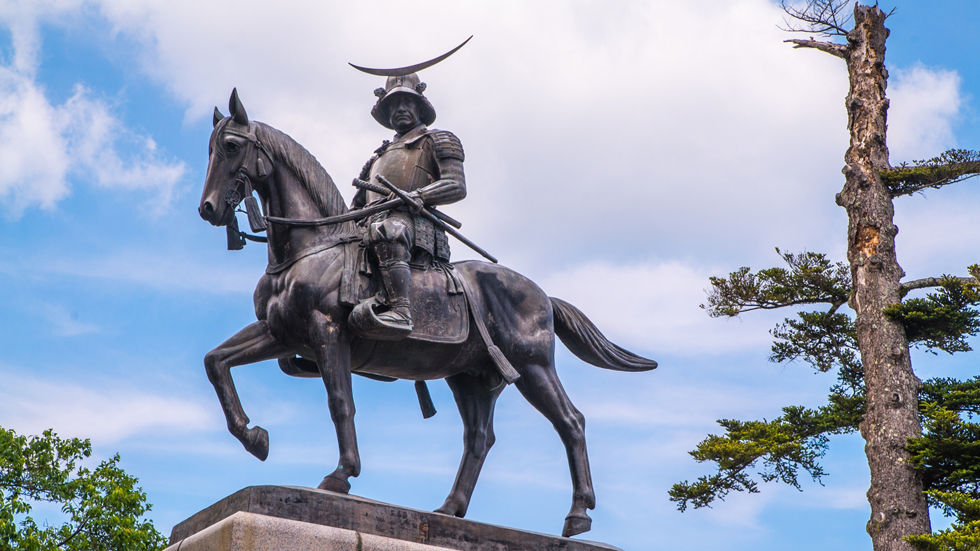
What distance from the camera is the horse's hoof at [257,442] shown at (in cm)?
738

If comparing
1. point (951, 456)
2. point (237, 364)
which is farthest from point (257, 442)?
point (951, 456)

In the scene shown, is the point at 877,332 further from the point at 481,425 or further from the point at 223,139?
the point at 223,139

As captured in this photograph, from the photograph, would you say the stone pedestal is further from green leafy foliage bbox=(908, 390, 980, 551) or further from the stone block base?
green leafy foliage bbox=(908, 390, 980, 551)

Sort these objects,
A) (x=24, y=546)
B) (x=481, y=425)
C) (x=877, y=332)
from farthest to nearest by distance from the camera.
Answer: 1. (x=877, y=332)
2. (x=24, y=546)
3. (x=481, y=425)

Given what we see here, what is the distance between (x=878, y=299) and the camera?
19594mm

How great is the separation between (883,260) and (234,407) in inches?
590

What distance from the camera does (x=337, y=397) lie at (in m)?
7.33

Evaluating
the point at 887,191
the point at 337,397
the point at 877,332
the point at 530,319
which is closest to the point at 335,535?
the point at 337,397

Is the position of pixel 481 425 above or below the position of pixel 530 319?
below

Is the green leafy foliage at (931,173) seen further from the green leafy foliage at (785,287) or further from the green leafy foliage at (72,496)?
the green leafy foliage at (72,496)

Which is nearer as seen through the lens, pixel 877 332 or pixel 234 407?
pixel 234 407

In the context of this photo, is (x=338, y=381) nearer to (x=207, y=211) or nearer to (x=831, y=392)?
(x=207, y=211)

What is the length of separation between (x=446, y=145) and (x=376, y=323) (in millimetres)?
1652

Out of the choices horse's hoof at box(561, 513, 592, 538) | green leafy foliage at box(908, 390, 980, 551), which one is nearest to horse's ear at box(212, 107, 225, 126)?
horse's hoof at box(561, 513, 592, 538)
